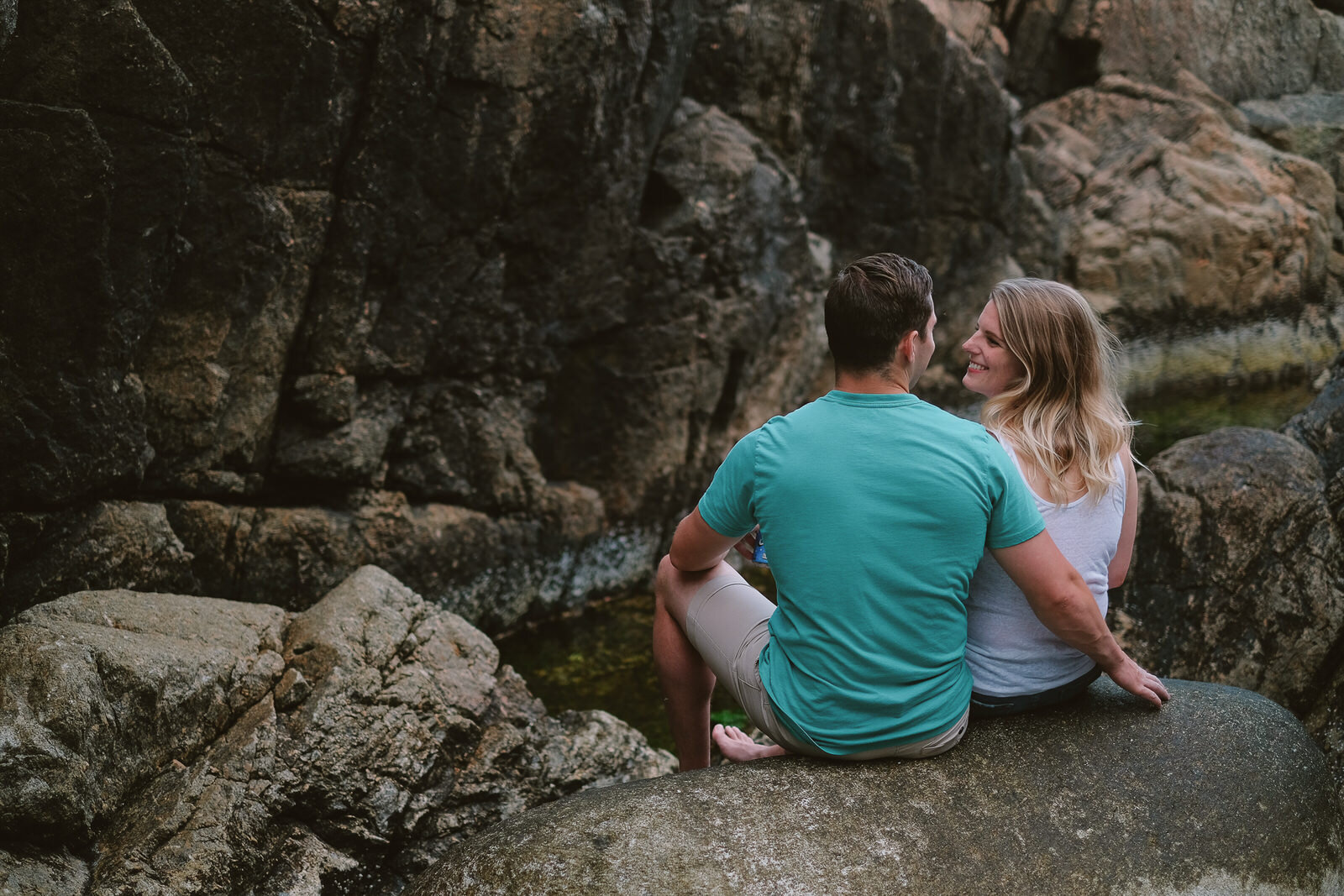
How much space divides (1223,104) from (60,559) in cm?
1280

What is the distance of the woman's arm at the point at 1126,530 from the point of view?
318cm

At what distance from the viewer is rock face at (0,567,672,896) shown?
3.11 metres

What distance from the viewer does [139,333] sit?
5062 millimetres

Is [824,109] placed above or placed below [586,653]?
above

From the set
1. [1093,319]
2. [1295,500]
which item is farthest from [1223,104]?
[1093,319]

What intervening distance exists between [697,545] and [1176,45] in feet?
40.7

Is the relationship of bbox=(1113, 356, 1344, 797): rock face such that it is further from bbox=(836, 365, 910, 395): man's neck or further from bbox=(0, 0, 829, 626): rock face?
bbox=(0, 0, 829, 626): rock face

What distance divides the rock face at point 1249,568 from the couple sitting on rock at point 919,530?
63.4 inches

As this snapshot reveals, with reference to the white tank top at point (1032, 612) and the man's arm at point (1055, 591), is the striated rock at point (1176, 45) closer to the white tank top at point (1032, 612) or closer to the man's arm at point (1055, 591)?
the white tank top at point (1032, 612)

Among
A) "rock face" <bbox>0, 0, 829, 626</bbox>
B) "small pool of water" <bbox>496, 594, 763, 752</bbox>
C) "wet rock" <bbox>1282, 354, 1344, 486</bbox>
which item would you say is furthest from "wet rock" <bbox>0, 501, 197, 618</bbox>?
"wet rock" <bbox>1282, 354, 1344, 486</bbox>

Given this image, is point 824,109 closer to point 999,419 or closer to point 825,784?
point 999,419

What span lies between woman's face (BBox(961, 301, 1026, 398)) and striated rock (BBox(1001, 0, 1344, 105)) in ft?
35.7

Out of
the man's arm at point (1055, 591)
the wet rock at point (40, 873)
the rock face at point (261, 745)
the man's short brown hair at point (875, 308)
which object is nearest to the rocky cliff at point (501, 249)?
the rock face at point (261, 745)

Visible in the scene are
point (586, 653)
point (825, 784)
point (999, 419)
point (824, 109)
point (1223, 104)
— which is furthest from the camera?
point (1223, 104)
